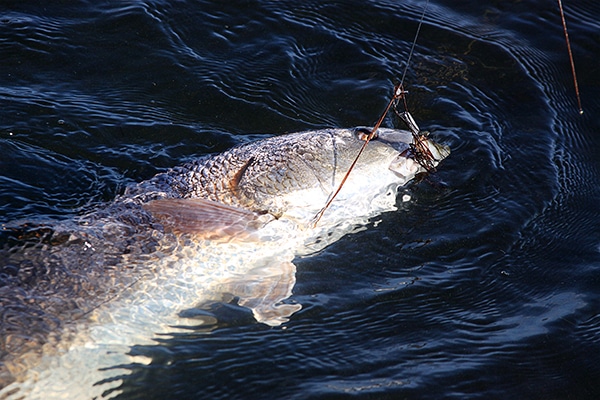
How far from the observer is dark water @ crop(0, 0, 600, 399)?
12.8ft

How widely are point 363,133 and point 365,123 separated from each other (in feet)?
4.14

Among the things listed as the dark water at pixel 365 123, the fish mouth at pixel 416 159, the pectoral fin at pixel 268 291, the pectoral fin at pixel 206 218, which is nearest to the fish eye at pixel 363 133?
the fish mouth at pixel 416 159

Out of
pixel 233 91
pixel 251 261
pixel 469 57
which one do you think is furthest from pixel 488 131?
pixel 251 261

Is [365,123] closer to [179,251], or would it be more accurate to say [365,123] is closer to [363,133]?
[363,133]

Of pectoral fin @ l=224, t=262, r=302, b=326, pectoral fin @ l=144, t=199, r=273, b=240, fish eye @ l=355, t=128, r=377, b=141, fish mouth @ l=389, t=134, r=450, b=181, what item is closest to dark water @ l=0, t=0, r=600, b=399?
pectoral fin @ l=224, t=262, r=302, b=326

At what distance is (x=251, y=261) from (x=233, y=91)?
237cm

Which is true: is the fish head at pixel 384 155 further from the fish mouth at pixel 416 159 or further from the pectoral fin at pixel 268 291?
the pectoral fin at pixel 268 291

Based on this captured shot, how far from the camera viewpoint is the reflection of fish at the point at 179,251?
372 centimetres

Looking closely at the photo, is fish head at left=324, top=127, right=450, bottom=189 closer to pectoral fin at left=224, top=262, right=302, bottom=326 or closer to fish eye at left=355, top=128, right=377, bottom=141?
fish eye at left=355, top=128, right=377, bottom=141

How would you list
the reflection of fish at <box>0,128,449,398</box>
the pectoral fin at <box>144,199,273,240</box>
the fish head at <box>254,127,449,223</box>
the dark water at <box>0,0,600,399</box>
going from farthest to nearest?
the fish head at <box>254,127,449,223</box>
the pectoral fin at <box>144,199,273,240</box>
the dark water at <box>0,0,600,399</box>
the reflection of fish at <box>0,128,449,398</box>

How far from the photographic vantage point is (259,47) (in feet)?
22.6

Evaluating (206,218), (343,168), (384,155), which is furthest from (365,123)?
(206,218)

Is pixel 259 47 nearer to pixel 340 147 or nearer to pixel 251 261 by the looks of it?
pixel 340 147

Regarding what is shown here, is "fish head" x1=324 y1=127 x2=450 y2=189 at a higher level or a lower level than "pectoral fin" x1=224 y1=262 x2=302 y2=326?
higher
